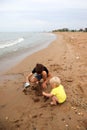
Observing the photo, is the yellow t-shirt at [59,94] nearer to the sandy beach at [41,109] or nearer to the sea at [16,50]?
the sandy beach at [41,109]

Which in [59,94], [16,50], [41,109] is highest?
[59,94]

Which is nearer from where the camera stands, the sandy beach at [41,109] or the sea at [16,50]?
the sandy beach at [41,109]

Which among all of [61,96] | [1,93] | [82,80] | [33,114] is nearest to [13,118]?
[33,114]

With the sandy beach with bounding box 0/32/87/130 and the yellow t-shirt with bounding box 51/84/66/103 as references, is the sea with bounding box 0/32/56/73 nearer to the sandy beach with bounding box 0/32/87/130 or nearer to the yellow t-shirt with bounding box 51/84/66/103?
the sandy beach with bounding box 0/32/87/130

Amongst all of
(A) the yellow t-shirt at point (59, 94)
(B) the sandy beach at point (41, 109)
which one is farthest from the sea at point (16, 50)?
(A) the yellow t-shirt at point (59, 94)

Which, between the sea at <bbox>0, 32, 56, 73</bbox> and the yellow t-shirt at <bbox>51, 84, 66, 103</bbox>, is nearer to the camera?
the yellow t-shirt at <bbox>51, 84, 66, 103</bbox>

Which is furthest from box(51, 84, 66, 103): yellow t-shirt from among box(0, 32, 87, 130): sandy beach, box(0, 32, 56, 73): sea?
box(0, 32, 56, 73): sea

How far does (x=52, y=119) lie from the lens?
204 inches

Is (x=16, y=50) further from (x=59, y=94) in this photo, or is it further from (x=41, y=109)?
(x=41, y=109)

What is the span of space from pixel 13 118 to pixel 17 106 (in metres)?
0.71

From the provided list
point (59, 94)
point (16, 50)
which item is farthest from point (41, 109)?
point (16, 50)

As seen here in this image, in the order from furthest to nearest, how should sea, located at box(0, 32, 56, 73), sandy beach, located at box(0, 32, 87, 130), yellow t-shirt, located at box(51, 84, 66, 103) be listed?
sea, located at box(0, 32, 56, 73) → yellow t-shirt, located at box(51, 84, 66, 103) → sandy beach, located at box(0, 32, 87, 130)

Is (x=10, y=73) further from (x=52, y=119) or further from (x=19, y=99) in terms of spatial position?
(x=52, y=119)

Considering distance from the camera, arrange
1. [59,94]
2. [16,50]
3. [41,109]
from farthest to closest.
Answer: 1. [16,50]
2. [59,94]
3. [41,109]
